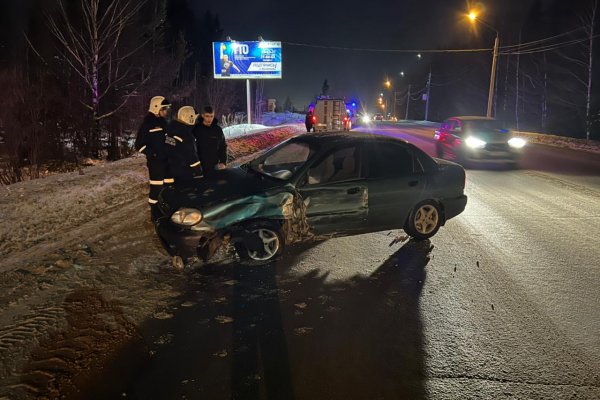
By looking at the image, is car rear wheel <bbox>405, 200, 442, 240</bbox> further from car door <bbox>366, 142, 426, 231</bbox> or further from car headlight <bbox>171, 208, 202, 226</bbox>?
car headlight <bbox>171, 208, 202, 226</bbox>

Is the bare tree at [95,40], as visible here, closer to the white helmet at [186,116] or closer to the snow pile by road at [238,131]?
the snow pile by road at [238,131]

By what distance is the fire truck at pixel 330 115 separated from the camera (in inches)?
1065

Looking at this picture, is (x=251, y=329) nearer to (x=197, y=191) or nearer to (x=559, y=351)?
(x=197, y=191)

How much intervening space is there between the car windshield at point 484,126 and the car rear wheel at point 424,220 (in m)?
8.80

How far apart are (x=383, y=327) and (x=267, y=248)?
1.79 meters

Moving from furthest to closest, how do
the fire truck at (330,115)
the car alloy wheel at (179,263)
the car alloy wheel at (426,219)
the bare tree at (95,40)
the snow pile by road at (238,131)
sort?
the fire truck at (330,115)
the snow pile by road at (238,131)
the bare tree at (95,40)
the car alloy wheel at (426,219)
the car alloy wheel at (179,263)

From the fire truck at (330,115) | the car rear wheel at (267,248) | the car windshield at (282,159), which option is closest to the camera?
the car rear wheel at (267,248)

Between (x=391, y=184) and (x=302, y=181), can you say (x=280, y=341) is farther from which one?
(x=391, y=184)

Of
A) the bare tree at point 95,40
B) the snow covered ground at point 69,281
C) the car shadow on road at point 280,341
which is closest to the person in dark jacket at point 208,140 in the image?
the snow covered ground at point 69,281

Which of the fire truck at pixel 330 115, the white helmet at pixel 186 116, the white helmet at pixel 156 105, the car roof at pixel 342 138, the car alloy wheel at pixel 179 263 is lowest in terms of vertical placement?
the car alloy wheel at pixel 179 263

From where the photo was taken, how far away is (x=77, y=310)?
3.71 metres

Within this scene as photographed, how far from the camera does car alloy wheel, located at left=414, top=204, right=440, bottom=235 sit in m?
5.96

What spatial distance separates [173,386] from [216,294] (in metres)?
1.38

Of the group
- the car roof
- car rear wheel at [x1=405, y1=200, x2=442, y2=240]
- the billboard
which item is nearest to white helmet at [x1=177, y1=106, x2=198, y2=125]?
the car roof
